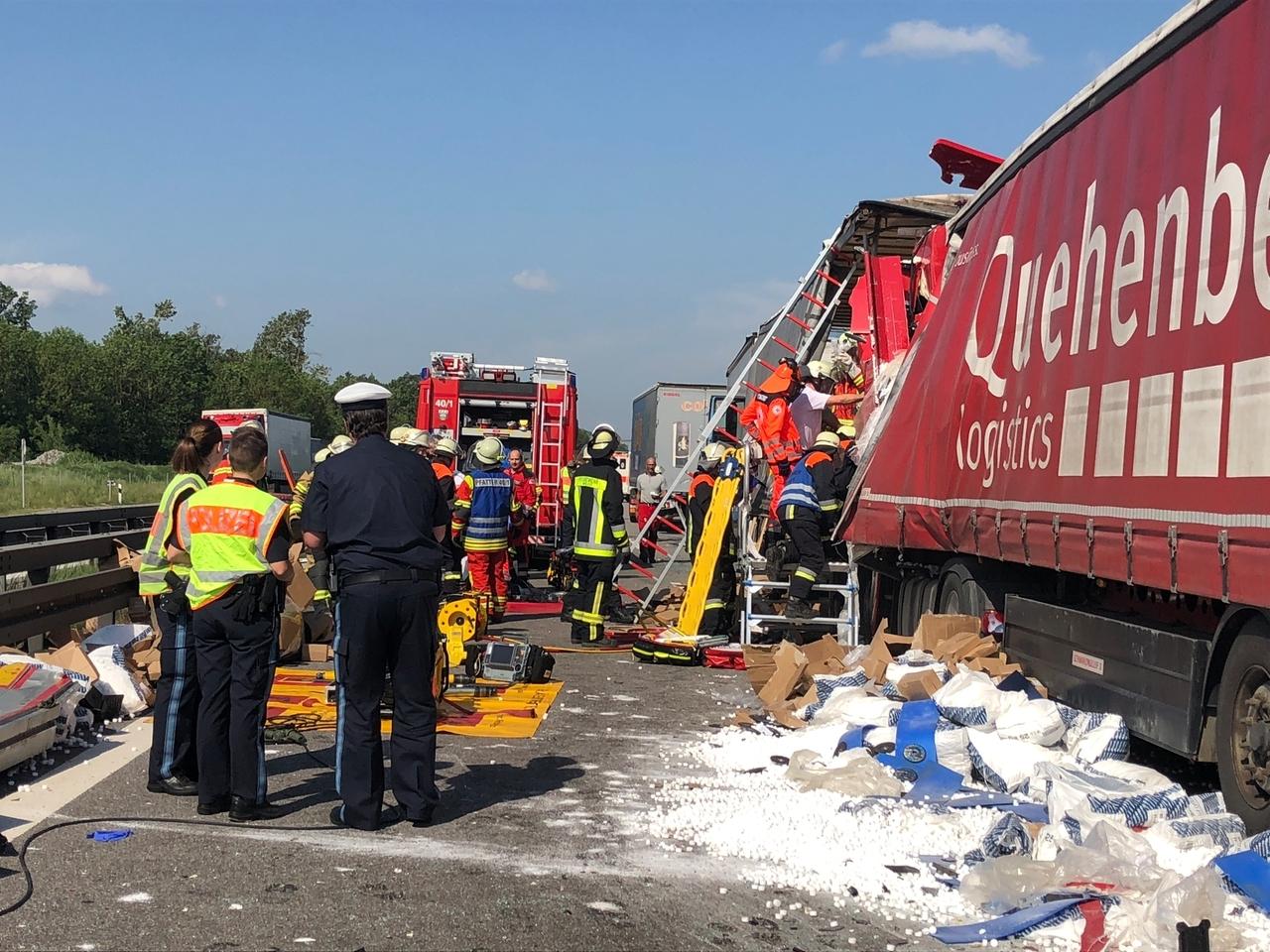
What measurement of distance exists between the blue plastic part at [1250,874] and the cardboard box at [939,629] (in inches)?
153

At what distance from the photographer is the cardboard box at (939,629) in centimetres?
875

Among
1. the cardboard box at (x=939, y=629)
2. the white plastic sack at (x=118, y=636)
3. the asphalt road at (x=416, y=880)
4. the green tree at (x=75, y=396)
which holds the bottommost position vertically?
the asphalt road at (x=416, y=880)

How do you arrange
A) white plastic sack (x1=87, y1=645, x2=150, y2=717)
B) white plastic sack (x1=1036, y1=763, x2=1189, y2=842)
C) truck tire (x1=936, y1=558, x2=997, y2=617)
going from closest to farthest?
white plastic sack (x1=1036, y1=763, x2=1189, y2=842) < white plastic sack (x1=87, y1=645, x2=150, y2=717) < truck tire (x1=936, y1=558, x2=997, y2=617)

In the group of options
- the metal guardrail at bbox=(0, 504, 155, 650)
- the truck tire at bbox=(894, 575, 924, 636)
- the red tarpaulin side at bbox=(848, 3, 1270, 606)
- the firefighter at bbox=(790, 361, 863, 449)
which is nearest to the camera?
the red tarpaulin side at bbox=(848, 3, 1270, 606)

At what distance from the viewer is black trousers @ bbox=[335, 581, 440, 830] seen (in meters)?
5.87

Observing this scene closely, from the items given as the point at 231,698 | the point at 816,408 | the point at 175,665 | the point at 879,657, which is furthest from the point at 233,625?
the point at 816,408

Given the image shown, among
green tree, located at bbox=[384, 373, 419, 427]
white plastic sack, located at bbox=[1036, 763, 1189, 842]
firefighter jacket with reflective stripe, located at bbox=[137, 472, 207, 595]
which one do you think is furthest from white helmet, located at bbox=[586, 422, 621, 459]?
green tree, located at bbox=[384, 373, 419, 427]

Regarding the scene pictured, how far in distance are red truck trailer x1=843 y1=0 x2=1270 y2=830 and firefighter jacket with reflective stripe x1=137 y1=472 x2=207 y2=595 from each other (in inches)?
177

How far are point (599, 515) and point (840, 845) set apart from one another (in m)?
6.78

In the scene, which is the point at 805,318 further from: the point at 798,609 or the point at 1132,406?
the point at 1132,406

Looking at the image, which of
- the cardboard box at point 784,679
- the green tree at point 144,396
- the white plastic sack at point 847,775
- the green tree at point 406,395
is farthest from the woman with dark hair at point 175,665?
the green tree at point 406,395

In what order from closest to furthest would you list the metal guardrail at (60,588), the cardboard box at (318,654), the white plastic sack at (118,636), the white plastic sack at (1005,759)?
the white plastic sack at (1005,759)
the metal guardrail at (60,588)
the white plastic sack at (118,636)
the cardboard box at (318,654)

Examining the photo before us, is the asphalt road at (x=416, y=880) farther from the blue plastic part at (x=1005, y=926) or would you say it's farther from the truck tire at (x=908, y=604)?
the truck tire at (x=908, y=604)

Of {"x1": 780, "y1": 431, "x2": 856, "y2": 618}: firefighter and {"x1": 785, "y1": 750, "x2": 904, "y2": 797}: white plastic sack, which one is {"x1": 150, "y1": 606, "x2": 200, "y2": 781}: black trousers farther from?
{"x1": 780, "y1": 431, "x2": 856, "y2": 618}: firefighter
